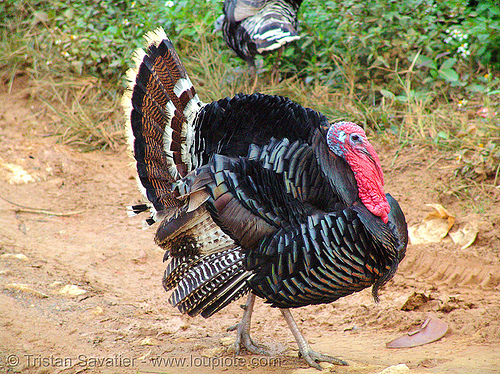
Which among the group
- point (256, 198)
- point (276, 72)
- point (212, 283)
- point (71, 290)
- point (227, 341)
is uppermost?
point (276, 72)

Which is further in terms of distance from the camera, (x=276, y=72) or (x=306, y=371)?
(x=276, y=72)

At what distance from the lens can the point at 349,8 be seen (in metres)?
6.21

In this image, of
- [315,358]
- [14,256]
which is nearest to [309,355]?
[315,358]

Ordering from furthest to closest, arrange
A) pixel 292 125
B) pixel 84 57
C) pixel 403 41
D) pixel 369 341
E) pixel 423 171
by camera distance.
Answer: pixel 84 57
pixel 403 41
pixel 423 171
pixel 369 341
pixel 292 125

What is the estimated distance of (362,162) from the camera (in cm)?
293

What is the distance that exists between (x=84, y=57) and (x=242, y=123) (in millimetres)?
4566

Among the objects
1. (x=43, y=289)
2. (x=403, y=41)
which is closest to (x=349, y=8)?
(x=403, y=41)

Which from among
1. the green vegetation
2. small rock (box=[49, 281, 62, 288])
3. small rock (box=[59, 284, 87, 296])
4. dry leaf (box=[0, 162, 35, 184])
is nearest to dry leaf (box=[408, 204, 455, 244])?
the green vegetation

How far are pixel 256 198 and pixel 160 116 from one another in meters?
0.89

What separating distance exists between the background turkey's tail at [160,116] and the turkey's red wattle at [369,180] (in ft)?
3.50

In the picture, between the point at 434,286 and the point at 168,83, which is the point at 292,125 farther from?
the point at 434,286

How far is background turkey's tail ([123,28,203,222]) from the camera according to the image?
332 cm

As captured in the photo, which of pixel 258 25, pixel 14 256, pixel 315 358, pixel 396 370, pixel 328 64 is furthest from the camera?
pixel 328 64

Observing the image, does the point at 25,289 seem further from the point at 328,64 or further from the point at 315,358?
the point at 328,64
